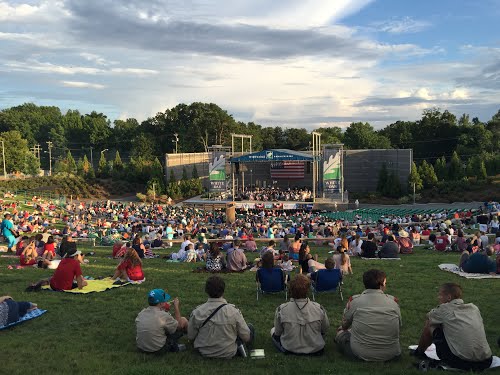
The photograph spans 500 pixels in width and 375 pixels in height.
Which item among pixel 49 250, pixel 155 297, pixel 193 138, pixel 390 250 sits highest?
pixel 193 138

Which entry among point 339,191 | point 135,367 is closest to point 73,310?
point 135,367

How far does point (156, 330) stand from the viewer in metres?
5.29

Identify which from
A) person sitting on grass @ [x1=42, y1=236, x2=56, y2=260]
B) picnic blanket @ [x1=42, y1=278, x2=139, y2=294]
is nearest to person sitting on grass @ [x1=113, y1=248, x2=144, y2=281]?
picnic blanket @ [x1=42, y1=278, x2=139, y2=294]

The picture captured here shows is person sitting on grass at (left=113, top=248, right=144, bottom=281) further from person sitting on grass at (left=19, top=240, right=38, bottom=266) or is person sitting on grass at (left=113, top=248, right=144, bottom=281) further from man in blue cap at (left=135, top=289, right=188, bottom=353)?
man in blue cap at (left=135, top=289, right=188, bottom=353)

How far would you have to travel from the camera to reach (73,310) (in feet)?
23.5

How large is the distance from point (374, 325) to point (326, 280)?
9.63ft

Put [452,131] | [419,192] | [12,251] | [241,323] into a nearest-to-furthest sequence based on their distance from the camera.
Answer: [241,323], [12,251], [419,192], [452,131]

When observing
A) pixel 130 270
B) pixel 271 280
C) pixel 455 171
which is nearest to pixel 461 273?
pixel 271 280

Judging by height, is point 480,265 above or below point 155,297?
below

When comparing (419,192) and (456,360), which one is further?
(419,192)

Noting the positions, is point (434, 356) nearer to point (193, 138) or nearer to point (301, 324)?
point (301, 324)

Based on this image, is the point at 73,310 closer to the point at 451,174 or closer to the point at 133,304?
the point at 133,304

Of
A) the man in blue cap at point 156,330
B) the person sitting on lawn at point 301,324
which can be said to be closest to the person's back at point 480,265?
the person sitting on lawn at point 301,324

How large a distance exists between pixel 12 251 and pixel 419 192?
120 ft
